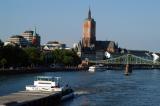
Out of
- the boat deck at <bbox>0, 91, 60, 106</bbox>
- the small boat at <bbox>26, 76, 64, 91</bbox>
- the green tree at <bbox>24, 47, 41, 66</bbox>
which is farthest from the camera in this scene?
the green tree at <bbox>24, 47, 41, 66</bbox>

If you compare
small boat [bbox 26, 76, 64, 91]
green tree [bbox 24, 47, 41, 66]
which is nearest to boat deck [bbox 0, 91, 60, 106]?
small boat [bbox 26, 76, 64, 91]

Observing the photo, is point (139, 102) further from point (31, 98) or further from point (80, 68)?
point (80, 68)

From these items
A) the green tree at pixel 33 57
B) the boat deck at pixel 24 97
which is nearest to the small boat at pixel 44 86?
the boat deck at pixel 24 97

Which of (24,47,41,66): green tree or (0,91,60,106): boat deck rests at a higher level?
(24,47,41,66): green tree

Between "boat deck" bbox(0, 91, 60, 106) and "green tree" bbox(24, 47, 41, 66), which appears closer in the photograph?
"boat deck" bbox(0, 91, 60, 106)

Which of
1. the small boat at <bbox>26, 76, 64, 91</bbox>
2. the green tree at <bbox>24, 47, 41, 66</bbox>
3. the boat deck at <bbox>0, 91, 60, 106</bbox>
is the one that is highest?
the green tree at <bbox>24, 47, 41, 66</bbox>

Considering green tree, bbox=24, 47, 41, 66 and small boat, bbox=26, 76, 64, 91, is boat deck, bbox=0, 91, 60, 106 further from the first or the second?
green tree, bbox=24, 47, 41, 66

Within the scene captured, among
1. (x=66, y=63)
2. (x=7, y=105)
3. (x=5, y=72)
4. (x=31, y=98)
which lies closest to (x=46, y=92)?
(x=31, y=98)

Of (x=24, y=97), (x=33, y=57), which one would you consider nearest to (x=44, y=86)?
(x=24, y=97)

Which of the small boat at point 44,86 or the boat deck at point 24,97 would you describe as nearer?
the boat deck at point 24,97

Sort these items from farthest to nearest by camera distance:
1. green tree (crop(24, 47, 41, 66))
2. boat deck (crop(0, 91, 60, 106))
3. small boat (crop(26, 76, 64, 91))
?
green tree (crop(24, 47, 41, 66)), small boat (crop(26, 76, 64, 91)), boat deck (crop(0, 91, 60, 106))

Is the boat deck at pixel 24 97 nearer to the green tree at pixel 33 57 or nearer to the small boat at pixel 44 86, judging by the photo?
the small boat at pixel 44 86

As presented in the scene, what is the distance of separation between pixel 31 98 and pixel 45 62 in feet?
385

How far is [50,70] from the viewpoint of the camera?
139m
